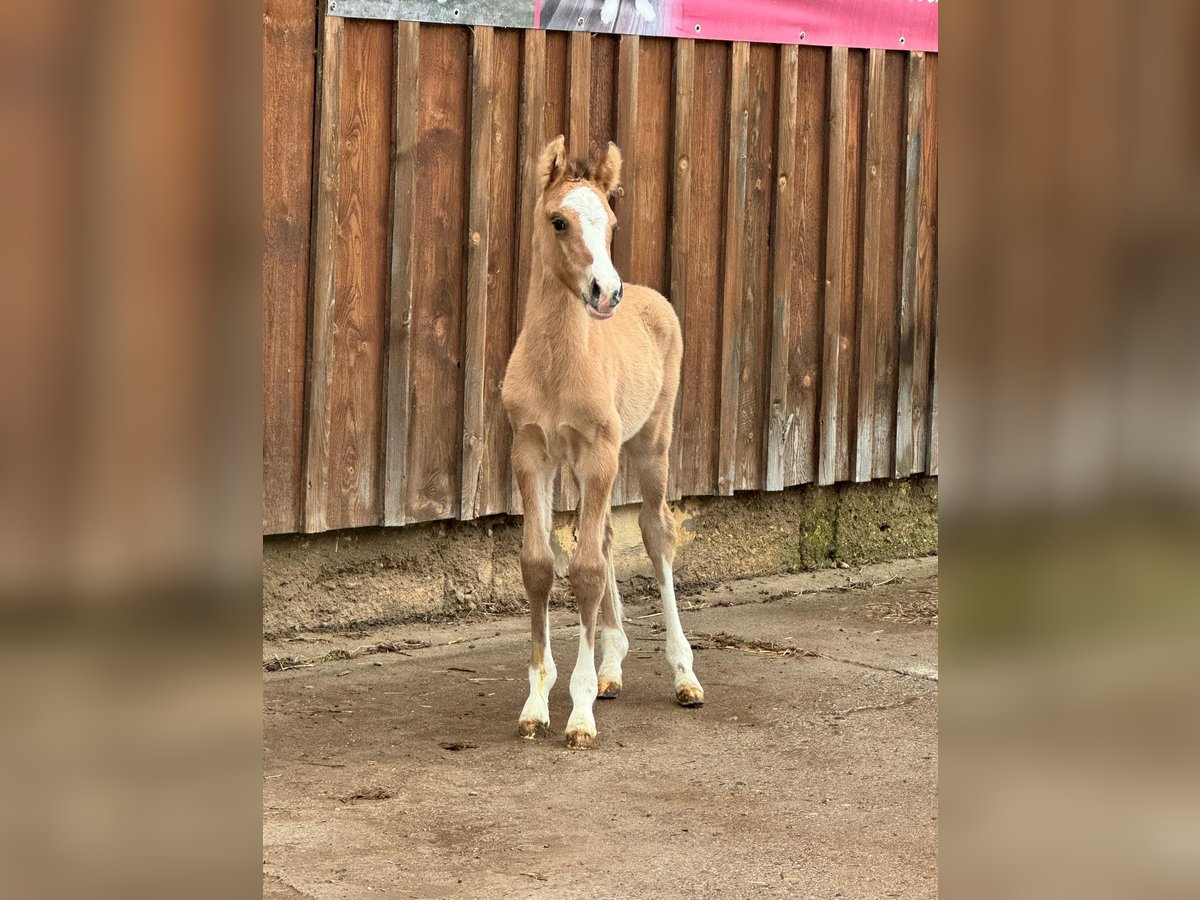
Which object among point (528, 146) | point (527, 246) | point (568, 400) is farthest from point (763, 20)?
point (568, 400)

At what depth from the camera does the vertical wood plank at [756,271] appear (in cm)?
756

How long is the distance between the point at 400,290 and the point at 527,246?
719 mm

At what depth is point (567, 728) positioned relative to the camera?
16.7 feet

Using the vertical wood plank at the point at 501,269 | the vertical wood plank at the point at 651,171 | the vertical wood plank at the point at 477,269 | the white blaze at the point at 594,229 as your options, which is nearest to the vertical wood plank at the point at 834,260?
the vertical wood plank at the point at 651,171

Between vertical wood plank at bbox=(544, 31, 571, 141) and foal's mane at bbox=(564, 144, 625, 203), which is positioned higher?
vertical wood plank at bbox=(544, 31, 571, 141)

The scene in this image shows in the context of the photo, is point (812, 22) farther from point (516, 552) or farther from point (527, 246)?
point (516, 552)

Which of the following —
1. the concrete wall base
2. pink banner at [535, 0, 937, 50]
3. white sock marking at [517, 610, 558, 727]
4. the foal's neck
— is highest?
pink banner at [535, 0, 937, 50]

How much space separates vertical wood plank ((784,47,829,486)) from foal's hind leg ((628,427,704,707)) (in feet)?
6.37

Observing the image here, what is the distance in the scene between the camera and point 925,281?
847 cm

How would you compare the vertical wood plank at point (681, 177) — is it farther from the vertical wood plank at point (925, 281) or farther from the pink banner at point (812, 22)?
the vertical wood plank at point (925, 281)

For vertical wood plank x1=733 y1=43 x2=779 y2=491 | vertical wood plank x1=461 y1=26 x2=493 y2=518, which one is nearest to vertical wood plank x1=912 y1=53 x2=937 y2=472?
vertical wood plank x1=733 y1=43 x2=779 y2=491

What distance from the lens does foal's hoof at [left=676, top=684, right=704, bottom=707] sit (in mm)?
5629
